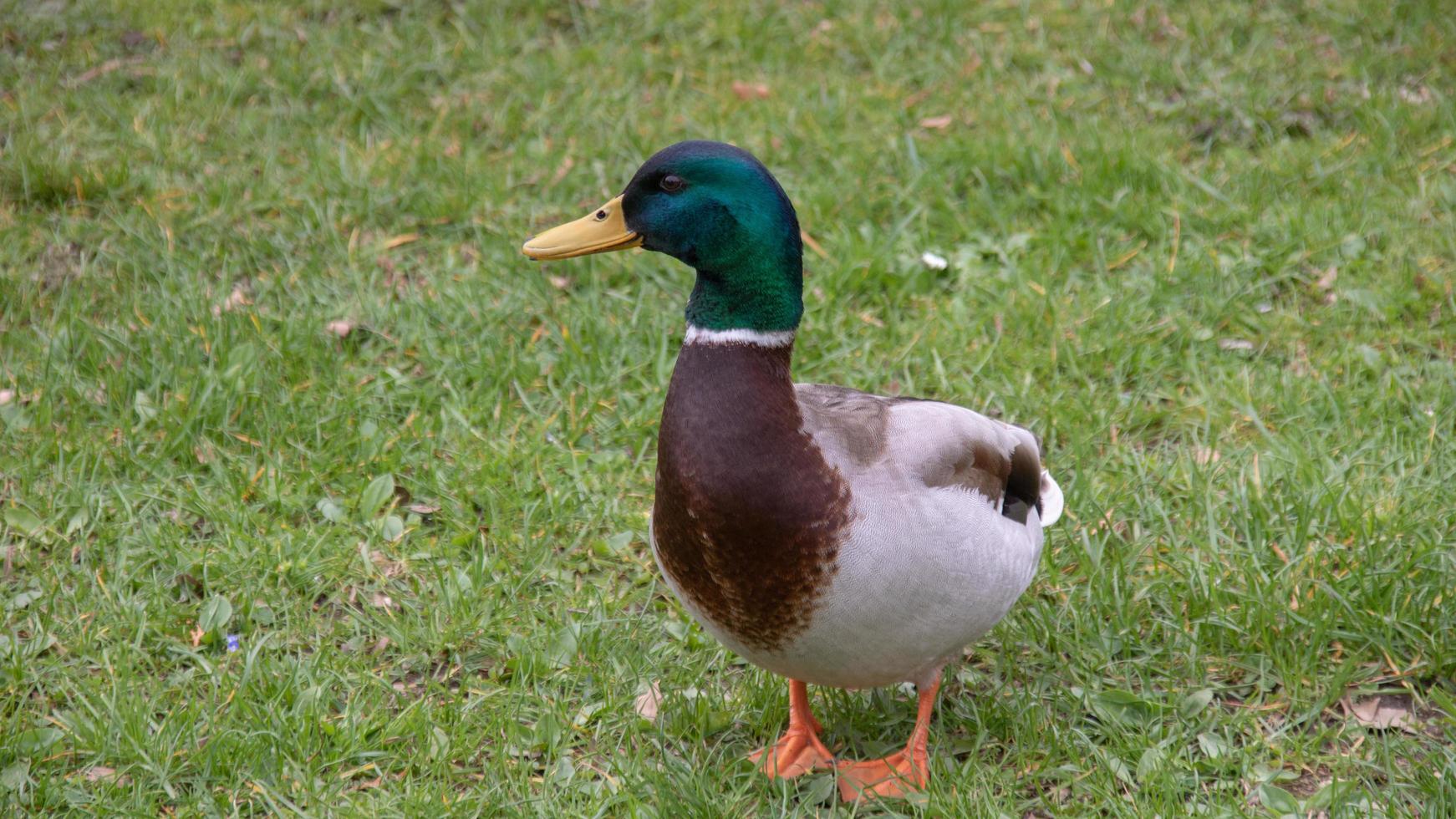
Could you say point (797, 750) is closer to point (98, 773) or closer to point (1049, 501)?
point (1049, 501)

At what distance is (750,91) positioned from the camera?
541 cm

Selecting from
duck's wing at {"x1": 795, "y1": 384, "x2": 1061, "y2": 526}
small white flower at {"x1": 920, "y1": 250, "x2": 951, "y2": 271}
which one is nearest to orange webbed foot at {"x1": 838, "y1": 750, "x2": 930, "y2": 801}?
duck's wing at {"x1": 795, "y1": 384, "x2": 1061, "y2": 526}

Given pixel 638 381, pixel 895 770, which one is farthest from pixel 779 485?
pixel 638 381

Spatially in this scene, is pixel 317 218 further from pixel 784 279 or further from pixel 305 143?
pixel 784 279

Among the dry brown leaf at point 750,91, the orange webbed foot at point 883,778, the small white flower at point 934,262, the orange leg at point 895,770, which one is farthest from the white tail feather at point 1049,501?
the dry brown leaf at point 750,91

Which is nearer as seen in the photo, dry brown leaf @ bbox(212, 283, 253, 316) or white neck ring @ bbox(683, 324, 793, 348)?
white neck ring @ bbox(683, 324, 793, 348)

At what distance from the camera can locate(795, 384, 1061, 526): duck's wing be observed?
2496 mm

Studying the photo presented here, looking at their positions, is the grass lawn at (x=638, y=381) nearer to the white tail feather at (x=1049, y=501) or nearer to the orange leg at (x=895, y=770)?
the orange leg at (x=895, y=770)

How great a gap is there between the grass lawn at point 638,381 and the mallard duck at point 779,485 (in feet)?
1.38

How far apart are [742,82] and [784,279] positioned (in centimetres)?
318

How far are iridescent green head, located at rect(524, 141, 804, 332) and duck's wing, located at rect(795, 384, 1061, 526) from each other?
0.22 metres

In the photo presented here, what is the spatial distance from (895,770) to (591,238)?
1.23 meters

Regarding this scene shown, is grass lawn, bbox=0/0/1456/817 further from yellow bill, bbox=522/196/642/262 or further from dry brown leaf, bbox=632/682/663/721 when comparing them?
yellow bill, bbox=522/196/642/262

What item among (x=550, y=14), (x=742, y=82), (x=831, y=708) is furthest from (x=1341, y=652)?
(x=550, y=14)
